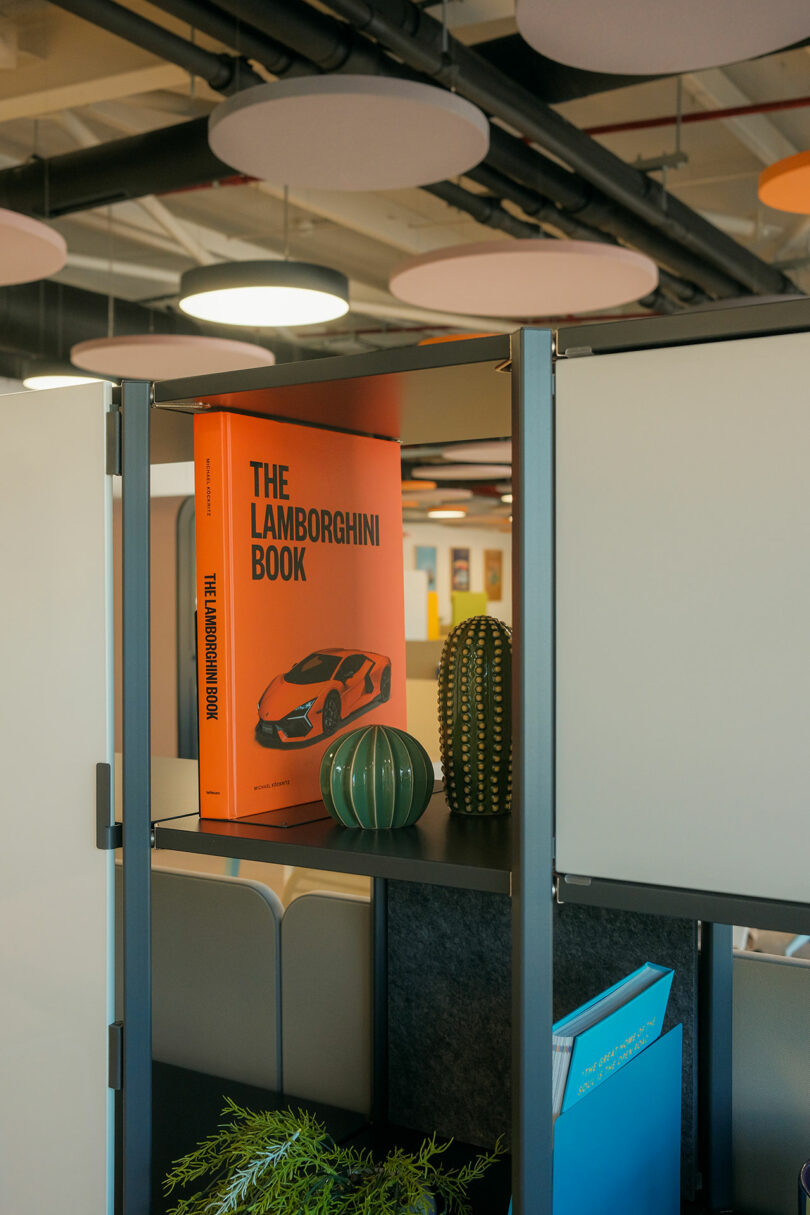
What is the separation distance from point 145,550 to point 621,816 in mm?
486

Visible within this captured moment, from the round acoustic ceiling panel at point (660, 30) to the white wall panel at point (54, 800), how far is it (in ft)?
6.07

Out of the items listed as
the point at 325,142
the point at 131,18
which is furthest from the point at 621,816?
the point at 131,18

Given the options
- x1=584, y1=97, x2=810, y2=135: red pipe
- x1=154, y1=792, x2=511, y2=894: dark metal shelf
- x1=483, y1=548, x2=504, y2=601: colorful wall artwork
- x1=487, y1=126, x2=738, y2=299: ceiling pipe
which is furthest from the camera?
x1=483, y1=548, x2=504, y2=601: colorful wall artwork

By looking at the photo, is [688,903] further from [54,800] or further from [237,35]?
[237,35]

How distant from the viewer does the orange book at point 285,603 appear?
3.30 ft

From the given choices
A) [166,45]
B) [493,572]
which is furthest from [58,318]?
[493,572]

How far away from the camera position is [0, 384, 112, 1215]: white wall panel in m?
0.96

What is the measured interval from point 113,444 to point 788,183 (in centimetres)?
277

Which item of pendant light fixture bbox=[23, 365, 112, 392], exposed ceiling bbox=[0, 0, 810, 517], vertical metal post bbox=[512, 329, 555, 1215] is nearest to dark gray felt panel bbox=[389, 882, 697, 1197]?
vertical metal post bbox=[512, 329, 555, 1215]

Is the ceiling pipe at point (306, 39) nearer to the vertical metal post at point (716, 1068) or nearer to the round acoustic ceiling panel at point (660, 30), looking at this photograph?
the round acoustic ceiling panel at point (660, 30)

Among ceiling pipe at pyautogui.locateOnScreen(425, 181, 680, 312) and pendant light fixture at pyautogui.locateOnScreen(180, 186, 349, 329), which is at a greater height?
ceiling pipe at pyautogui.locateOnScreen(425, 181, 680, 312)

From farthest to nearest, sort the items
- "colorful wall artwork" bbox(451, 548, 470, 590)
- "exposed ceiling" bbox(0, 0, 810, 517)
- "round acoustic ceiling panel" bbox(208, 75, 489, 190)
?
1. "colorful wall artwork" bbox(451, 548, 470, 590)
2. "exposed ceiling" bbox(0, 0, 810, 517)
3. "round acoustic ceiling panel" bbox(208, 75, 489, 190)

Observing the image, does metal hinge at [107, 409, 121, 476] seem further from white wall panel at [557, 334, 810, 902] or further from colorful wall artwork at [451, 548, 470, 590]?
colorful wall artwork at [451, 548, 470, 590]

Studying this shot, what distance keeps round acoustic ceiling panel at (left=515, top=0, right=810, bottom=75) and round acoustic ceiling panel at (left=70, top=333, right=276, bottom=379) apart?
249 cm
